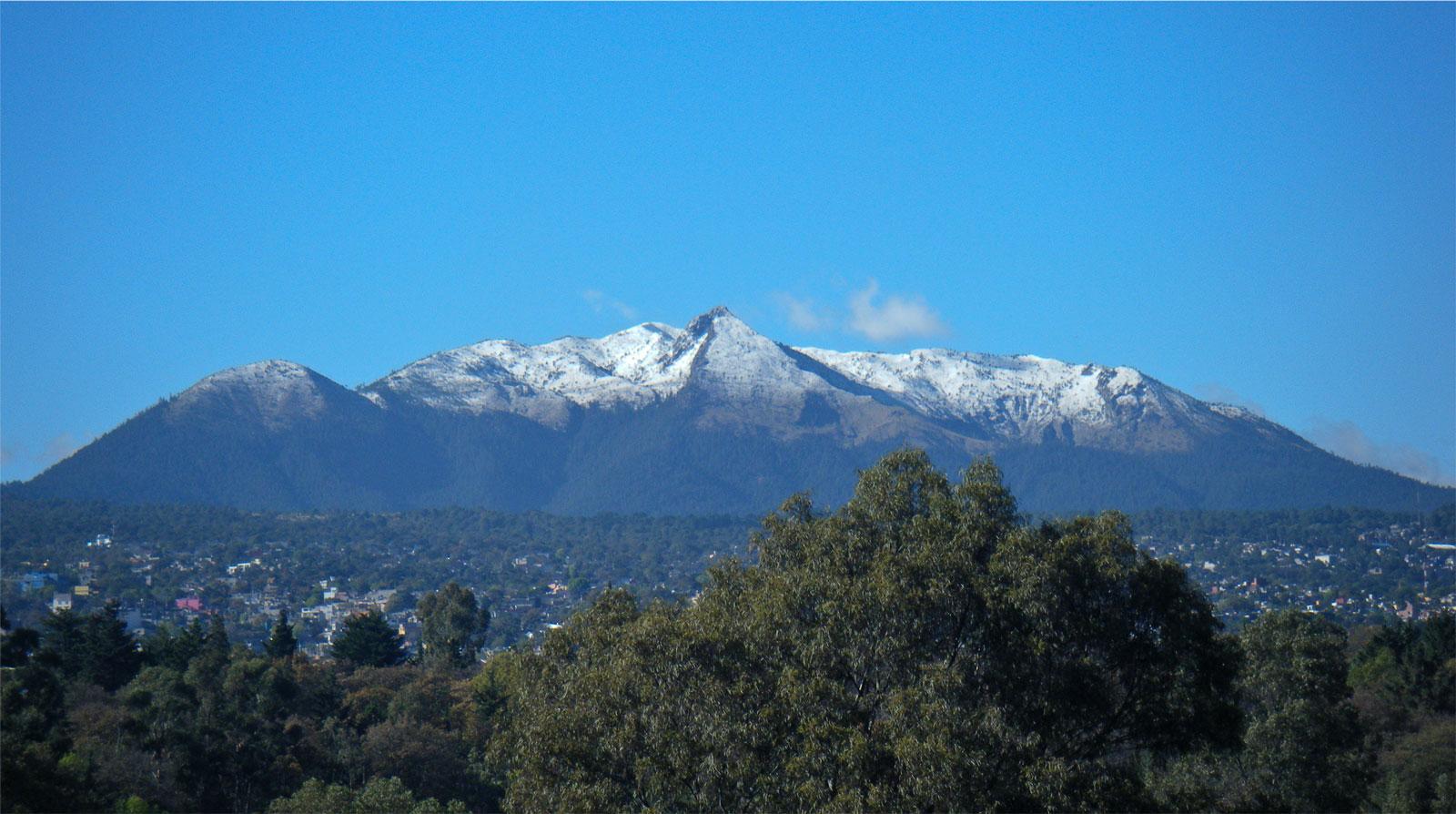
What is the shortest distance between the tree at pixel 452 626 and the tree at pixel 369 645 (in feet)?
6.98

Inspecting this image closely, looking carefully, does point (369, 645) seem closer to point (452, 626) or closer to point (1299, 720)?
point (452, 626)

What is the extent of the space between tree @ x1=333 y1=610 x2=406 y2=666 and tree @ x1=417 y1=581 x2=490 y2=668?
6.98 ft

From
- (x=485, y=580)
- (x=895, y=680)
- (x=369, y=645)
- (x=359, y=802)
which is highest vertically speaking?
(x=895, y=680)

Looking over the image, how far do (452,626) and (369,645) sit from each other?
500 cm

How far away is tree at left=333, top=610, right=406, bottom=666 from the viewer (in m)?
59.8

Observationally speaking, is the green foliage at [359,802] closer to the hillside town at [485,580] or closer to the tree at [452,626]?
the tree at [452,626]

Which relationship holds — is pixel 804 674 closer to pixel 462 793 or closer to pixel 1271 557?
pixel 462 793

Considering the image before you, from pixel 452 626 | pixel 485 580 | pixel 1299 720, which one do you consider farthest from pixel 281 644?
pixel 485 580

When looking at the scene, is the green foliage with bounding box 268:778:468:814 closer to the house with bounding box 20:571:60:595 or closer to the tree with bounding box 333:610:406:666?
the tree with bounding box 333:610:406:666

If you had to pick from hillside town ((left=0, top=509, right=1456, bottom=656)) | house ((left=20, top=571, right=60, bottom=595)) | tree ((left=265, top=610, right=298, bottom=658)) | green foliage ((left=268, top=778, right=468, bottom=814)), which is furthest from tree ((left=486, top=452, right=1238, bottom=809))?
house ((left=20, top=571, right=60, bottom=595))

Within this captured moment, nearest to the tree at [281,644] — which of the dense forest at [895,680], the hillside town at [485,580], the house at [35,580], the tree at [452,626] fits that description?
the tree at [452,626]

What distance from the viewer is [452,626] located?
63.9 m

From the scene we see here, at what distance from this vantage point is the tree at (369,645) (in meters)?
59.8

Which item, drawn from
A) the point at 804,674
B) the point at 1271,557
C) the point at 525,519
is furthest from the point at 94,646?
the point at 525,519
